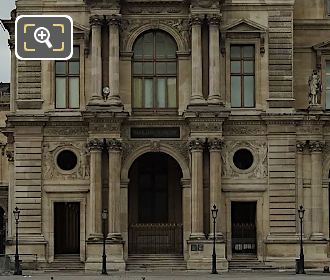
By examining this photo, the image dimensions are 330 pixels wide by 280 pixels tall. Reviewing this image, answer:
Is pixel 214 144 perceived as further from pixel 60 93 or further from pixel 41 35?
pixel 41 35

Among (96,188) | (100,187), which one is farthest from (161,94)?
(96,188)

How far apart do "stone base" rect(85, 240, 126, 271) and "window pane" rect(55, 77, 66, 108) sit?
833 cm

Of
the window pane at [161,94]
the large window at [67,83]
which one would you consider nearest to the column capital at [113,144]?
the large window at [67,83]

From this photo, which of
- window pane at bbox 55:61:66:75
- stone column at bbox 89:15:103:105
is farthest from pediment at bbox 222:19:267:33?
window pane at bbox 55:61:66:75

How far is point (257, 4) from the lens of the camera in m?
56.4

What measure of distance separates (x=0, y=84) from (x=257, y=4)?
145 ft

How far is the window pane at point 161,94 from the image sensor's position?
56.5 metres

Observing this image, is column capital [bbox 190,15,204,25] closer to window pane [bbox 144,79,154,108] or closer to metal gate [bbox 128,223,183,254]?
window pane [bbox 144,79,154,108]

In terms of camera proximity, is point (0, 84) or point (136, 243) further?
point (0, 84)

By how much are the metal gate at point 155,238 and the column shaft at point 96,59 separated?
8.17 metres

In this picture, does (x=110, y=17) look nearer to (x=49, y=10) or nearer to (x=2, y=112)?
(x=49, y=10)

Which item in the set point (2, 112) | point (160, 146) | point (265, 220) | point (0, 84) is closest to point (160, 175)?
point (160, 146)

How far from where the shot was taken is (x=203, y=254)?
2125 inches
